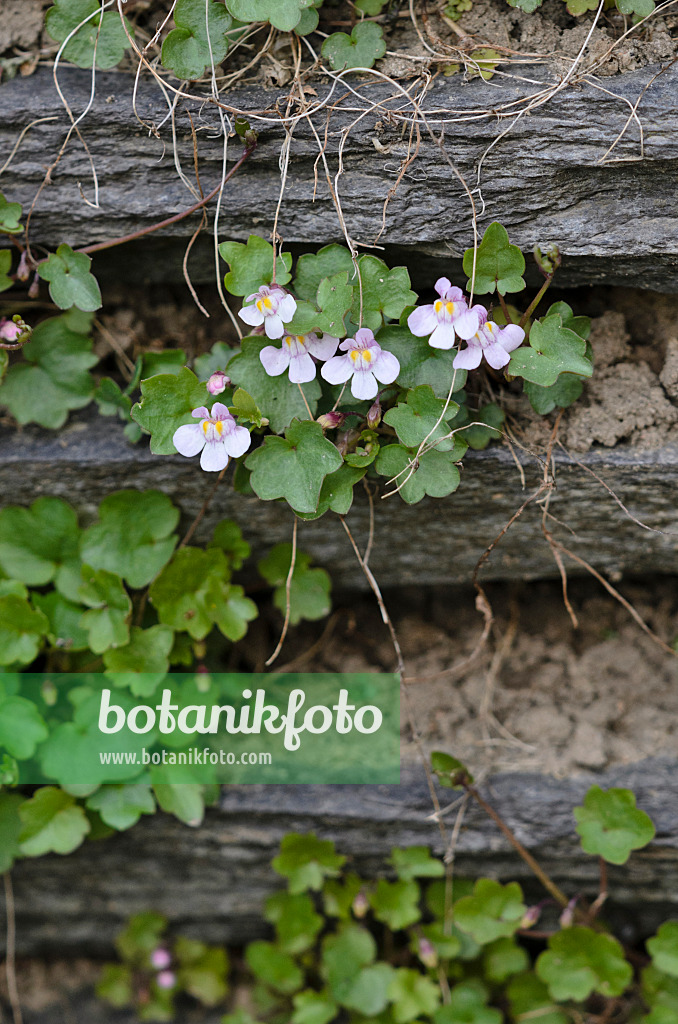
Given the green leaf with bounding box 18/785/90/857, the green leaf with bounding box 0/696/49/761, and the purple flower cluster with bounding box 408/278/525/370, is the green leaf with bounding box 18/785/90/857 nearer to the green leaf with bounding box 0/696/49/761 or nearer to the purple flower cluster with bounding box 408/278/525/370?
the green leaf with bounding box 0/696/49/761

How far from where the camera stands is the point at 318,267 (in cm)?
156

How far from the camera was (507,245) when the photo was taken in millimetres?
1503

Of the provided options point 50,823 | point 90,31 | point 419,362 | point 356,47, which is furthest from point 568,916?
point 90,31

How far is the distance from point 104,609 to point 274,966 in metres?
1.26

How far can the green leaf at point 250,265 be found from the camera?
1530mm

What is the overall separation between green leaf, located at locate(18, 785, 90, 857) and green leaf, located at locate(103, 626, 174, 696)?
1.14ft

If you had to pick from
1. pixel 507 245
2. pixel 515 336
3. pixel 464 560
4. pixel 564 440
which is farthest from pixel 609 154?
pixel 464 560

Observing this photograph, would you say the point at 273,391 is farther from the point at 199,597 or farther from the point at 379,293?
the point at 199,597

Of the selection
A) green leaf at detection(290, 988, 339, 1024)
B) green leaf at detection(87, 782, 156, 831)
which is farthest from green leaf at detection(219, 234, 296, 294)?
green leaf at detection(290, 988, 339, 1024)

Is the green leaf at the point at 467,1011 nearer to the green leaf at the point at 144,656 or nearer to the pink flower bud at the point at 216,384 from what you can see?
the green leaf at the point at 144,656

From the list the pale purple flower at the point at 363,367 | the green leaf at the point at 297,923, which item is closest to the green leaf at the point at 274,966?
the green leaf at the point at 297,923

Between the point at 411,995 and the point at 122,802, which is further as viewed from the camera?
the point at 411,995

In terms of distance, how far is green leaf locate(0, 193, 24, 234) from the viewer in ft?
5.55

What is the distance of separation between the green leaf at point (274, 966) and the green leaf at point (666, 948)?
3.37 ft
